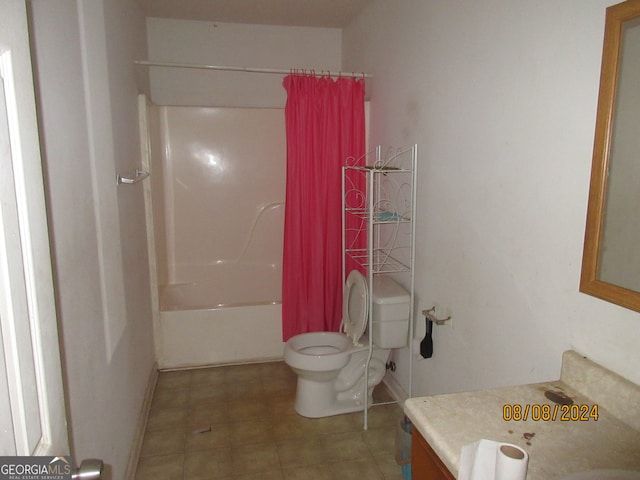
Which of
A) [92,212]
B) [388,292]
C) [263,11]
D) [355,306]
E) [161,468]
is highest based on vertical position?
[263,11]

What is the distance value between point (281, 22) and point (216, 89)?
72cm

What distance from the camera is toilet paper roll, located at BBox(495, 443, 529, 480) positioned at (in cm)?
79

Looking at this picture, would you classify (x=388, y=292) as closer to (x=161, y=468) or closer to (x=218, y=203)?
(x=161, y=468)

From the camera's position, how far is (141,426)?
244cm

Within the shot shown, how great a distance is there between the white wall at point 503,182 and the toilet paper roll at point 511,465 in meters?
0.53

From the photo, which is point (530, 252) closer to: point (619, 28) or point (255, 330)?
point (619, 28)

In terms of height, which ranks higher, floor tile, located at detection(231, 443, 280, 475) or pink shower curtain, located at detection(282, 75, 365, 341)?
pink shower curtain, located at detection(282, 75, 365, 341)

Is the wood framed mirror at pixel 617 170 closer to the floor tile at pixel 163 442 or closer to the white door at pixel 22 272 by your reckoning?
the white door at pixel 22 272

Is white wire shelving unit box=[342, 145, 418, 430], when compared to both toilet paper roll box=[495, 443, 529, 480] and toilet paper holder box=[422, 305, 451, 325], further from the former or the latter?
toilet paper roll box=[495, 443, 529, 480]

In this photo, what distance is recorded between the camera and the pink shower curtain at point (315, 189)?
9.31 feet

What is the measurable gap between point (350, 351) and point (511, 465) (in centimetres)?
178

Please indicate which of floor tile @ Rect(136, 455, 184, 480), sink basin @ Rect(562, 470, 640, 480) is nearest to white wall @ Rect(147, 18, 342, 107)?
floor tile @ Rect(136, 455, 184, 480)

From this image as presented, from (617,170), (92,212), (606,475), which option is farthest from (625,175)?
(92,212)

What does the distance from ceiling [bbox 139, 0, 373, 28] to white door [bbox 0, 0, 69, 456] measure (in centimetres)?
275
